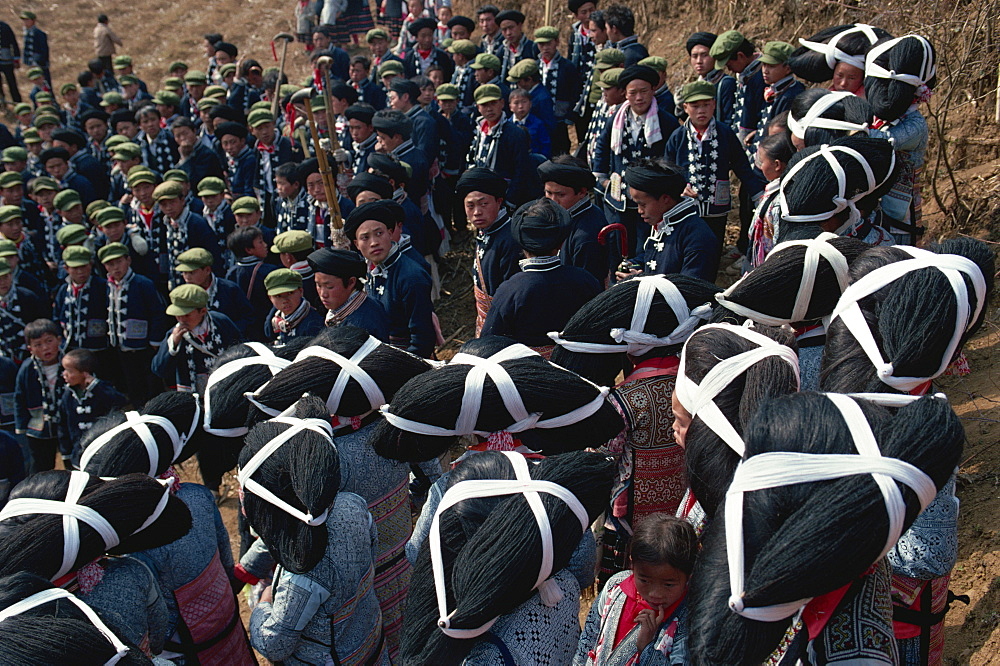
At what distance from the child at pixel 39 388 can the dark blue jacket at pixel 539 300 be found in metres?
4.08

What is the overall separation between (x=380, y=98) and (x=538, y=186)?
4.62m

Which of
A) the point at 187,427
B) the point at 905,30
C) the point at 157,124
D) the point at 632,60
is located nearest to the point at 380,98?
the point at 157,124

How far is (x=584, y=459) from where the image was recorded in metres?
2.54

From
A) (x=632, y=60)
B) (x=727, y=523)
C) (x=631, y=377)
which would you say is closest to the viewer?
(x=727, y=523)

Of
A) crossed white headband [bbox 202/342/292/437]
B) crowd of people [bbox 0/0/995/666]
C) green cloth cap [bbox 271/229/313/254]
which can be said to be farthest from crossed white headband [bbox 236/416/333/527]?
green cloth cap [bbox 271/229/313/254]

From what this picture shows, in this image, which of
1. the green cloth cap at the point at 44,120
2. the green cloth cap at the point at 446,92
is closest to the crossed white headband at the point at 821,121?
the green cloth cap at the point at 446,92

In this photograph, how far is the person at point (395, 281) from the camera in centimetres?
536

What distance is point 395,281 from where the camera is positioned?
546cm

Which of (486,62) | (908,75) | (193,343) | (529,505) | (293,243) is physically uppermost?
(908,75)

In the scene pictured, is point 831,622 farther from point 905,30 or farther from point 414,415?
point 905,30

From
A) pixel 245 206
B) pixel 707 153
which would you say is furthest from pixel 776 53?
pixel 245 206

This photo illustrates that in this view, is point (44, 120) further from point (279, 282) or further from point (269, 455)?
point (269, 455)

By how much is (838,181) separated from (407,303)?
2.64 meters

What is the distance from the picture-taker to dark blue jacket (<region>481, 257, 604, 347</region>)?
466 cm
